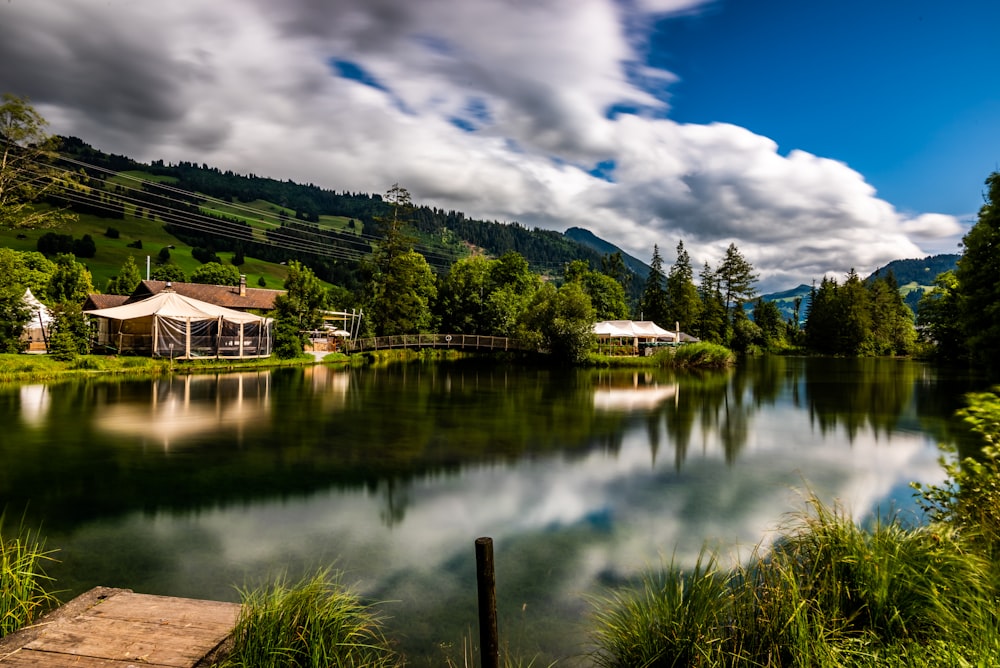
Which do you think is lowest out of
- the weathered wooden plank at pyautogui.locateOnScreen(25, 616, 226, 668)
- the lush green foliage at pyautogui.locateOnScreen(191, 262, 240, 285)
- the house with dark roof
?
the weathered wooden plank at pyautogui.locateOnScreen(25, 616, 226, 668)

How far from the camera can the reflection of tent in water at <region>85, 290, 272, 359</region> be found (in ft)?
90.1

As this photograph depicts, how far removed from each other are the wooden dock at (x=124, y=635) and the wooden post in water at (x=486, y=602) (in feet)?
5.90

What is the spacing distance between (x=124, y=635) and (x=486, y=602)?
262cm

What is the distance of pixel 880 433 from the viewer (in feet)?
47.1

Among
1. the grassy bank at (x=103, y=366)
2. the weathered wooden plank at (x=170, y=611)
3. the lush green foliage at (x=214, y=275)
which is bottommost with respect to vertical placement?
the weathered wooden plank at (x=170, y=611)

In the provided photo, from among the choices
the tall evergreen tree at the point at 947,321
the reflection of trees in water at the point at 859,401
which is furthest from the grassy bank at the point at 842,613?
the tall evergreen tree at the point at 947,321

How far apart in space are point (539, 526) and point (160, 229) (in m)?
117

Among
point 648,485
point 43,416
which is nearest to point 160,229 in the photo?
point 43,416

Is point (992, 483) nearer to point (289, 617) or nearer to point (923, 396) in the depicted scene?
point (289, 617)

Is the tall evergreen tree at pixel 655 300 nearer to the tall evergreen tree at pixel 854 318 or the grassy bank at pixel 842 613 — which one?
the tall evergreen tree at pixel 854 318

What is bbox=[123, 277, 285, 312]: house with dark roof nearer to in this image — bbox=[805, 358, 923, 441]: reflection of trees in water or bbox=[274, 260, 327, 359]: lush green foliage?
bbox=[274, 260, 327, 359]: lush green foliage

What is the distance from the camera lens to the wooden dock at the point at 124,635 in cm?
326

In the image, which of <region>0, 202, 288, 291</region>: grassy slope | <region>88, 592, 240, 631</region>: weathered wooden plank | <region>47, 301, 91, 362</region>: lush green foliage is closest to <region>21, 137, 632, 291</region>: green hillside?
<region>0, 202, 288, 291</region>: grassy slope

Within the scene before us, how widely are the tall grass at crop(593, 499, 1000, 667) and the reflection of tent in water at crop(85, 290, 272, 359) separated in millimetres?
29378
